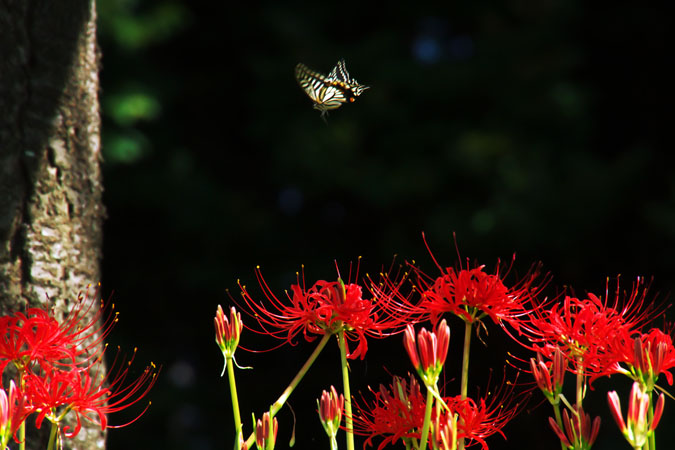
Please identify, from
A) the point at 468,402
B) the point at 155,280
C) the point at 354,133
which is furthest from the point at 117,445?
the point at 468,402

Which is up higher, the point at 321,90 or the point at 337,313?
the point at 321,90

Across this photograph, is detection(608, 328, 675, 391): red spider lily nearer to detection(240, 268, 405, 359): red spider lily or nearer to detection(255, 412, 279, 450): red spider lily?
detection(240, 268, 405, 359): red spider lily

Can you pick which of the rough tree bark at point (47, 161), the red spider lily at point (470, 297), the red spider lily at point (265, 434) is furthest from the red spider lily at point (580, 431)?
the rough tree bark at point (47, 161)

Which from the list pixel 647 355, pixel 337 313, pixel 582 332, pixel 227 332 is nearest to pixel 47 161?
pixel 227 332

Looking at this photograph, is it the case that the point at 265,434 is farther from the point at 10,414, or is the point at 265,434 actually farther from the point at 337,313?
the point at 10,414

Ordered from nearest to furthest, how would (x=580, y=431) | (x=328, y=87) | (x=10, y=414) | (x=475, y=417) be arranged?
(x=10, y=414)
(x=580, y=431)
(x=475, y=417)
(x=328, y=87)
